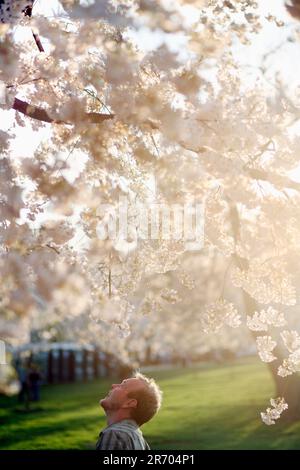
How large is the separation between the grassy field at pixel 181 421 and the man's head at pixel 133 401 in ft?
37.8

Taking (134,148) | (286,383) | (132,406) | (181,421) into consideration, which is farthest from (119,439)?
(181,421)

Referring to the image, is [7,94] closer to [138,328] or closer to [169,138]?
[169,138]

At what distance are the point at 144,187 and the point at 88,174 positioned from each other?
0.91m

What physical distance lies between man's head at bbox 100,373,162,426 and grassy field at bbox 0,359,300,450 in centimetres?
1152

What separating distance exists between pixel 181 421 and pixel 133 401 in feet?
54.9

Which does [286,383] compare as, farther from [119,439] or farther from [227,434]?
[119,439]

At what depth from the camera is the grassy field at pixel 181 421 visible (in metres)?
17.4

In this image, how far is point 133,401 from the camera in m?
5.52

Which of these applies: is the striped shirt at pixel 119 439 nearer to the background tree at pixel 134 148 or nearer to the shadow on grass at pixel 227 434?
the background tree at pixel 134 148

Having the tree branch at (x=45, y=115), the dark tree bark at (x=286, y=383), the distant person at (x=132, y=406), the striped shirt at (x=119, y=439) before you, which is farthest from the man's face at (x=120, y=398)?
the dark tree bark at (x=286, y=383)

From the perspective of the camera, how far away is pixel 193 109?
6.29m

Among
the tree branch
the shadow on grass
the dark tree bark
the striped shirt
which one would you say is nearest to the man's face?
the striped shirt
